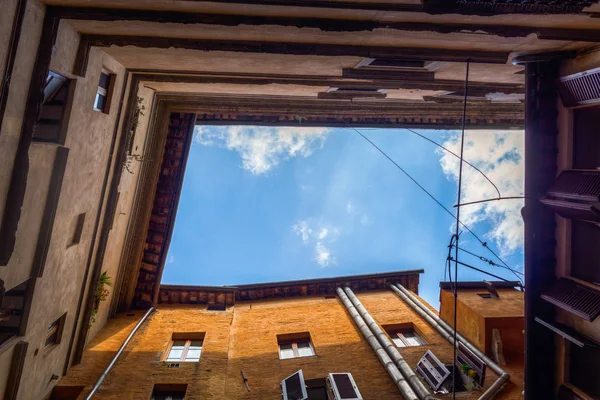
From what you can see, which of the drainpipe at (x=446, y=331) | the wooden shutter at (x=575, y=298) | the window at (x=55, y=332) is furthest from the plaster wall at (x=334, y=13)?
the drainpipe at (x=446, y=331)

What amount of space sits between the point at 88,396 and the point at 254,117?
35.2ft

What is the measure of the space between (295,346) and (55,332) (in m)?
6.95

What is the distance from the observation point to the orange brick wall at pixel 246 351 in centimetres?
976

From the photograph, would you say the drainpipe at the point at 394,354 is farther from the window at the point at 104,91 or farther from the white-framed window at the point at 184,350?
the window at the point at 104,91

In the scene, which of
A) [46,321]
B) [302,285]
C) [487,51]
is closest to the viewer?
[487,51]

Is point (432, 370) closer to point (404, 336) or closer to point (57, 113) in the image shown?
point (404, 336)

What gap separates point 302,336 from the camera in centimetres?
1281

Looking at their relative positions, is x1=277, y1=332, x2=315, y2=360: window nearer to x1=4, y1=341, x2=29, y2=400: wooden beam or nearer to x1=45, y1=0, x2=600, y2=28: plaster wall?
x1=4, y1=341, x2=29, y2=400: wooden beam

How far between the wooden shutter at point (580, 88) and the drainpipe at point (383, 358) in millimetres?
7288

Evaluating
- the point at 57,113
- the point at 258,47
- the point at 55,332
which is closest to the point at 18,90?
the point at 57,113

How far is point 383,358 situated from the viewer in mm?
10602

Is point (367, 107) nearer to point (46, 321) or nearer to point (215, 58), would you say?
point (215, 58)

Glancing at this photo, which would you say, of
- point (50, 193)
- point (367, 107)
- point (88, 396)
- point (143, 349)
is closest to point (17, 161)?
point (50, 193)

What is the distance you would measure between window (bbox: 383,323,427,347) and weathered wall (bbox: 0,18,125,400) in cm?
988
